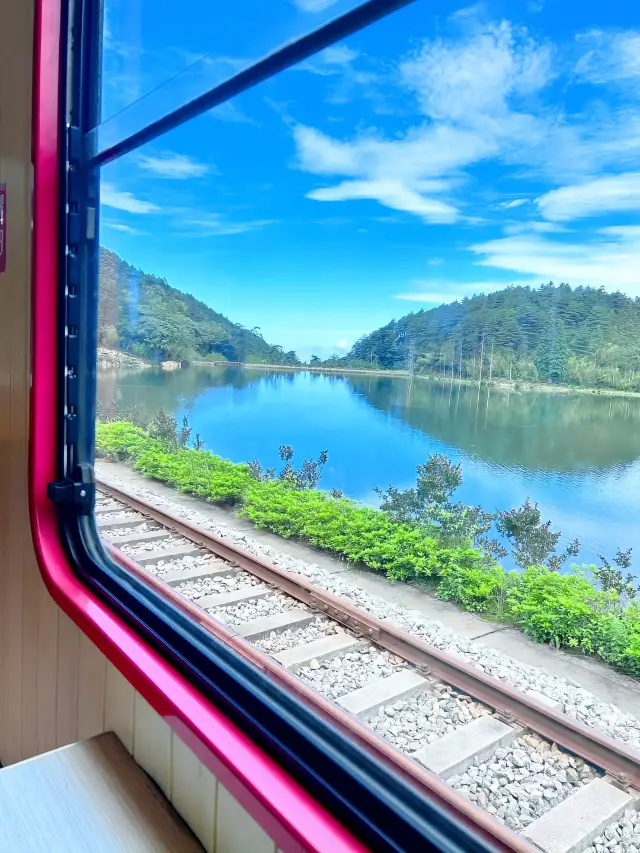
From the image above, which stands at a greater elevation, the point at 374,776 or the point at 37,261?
the point at 37,261

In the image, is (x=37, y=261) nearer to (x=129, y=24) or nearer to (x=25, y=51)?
(x=25, y=51)

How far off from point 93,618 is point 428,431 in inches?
35.0

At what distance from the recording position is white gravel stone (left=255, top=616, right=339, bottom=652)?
5.78 feet

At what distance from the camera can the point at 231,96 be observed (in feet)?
3.55

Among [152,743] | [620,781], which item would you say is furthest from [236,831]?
[620,781]

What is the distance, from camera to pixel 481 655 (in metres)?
1.52

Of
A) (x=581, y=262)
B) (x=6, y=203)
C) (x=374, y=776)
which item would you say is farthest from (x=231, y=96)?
(x=374, y=776)

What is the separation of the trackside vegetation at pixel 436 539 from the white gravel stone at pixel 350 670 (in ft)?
0.85

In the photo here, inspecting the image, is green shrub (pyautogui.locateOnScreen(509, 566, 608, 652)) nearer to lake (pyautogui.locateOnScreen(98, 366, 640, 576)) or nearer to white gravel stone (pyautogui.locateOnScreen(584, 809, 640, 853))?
lake (pyautogui.locateOnScreen(98, 366, 640, 576))

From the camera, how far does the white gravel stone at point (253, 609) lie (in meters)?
1.93

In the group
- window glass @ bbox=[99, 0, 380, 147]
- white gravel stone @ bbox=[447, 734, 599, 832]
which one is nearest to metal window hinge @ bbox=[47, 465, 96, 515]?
window glass @ bbox=[99, 0, 380, 147]

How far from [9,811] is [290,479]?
1173 millimetres

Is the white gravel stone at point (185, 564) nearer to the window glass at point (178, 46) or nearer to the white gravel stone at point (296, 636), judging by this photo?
the white gravel stone at point (296, 636)

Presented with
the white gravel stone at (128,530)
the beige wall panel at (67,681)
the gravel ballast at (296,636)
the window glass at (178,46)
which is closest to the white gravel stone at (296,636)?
the gravel ballast at (296,636)
